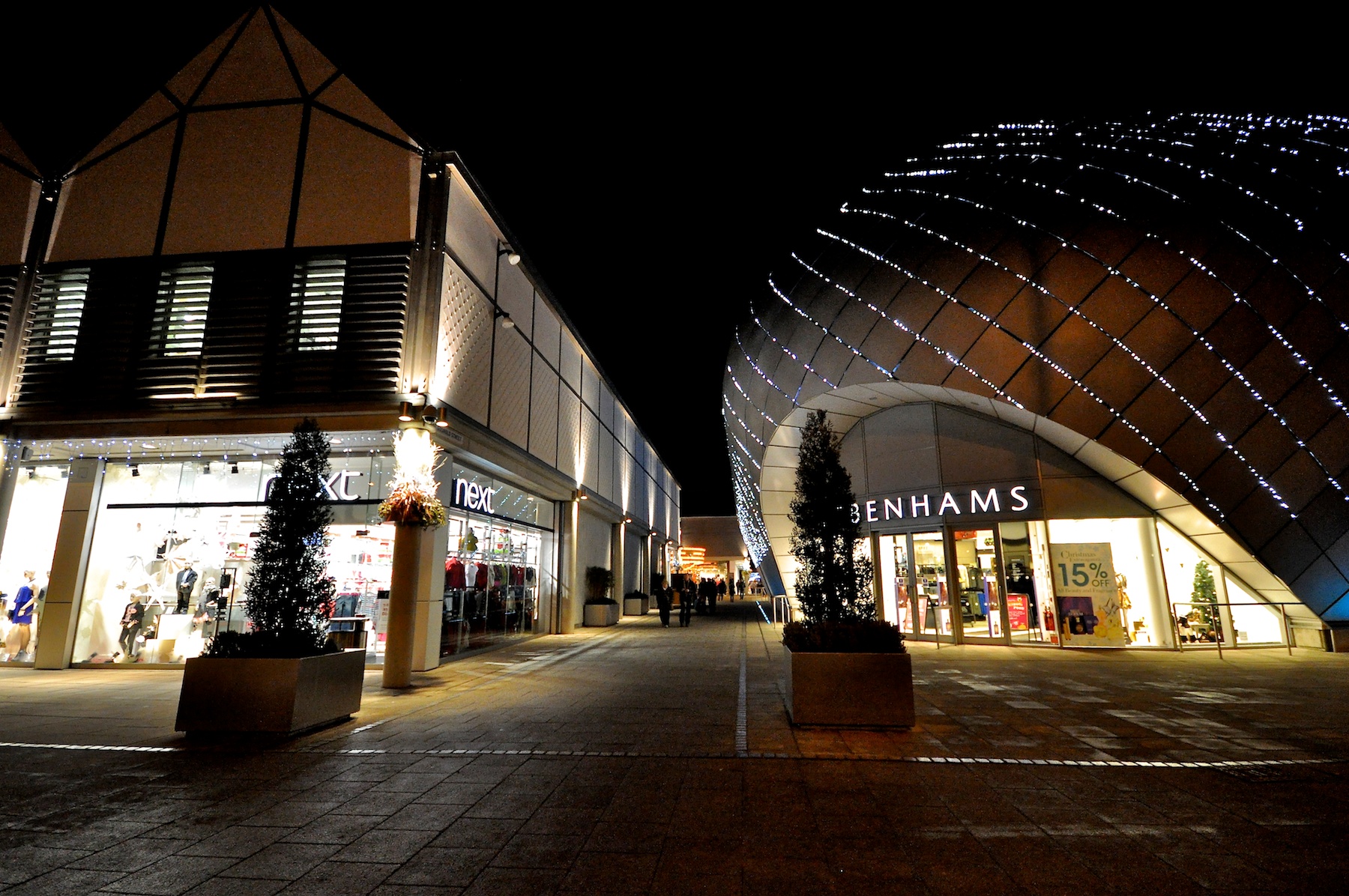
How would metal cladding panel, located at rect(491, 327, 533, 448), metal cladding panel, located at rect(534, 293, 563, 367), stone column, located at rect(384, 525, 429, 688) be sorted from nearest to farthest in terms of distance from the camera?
stone column, located at rect(384, 525, 429, 688)
metal cladding panel, located at rect(491, 327, 533, 448)
metal cladding panel, located at rect(534, 293, 563, 367)

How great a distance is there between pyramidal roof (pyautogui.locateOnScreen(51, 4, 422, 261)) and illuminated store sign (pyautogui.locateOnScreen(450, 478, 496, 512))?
500 cm

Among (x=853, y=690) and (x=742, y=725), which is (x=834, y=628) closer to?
(x=853, y=690)

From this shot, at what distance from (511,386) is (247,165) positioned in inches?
257

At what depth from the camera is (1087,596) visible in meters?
14.1

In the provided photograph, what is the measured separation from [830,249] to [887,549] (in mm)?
8875

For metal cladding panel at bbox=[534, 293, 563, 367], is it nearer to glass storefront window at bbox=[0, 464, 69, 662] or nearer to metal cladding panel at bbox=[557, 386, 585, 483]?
metal cladding panel at bbox=[557, 386, 585, 483]

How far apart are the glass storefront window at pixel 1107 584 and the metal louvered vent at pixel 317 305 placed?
1583 centimetres

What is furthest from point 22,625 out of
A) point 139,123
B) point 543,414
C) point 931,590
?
point 931,590

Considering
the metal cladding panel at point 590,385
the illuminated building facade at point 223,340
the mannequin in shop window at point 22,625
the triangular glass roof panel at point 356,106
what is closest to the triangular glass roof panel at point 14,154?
the illuminated building facade at point 223,340

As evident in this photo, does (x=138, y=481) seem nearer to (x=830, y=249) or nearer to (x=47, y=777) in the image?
(x=47, y=777)

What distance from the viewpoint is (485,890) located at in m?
3.10

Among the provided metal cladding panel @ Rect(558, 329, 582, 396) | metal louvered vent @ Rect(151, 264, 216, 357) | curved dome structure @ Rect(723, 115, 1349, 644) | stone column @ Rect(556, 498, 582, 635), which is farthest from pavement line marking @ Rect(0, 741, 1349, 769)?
metal cladding panel @ Rect(558, 329, 582, 396)

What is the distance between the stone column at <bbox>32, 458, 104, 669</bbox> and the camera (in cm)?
1141

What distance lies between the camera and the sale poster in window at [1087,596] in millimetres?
13852
